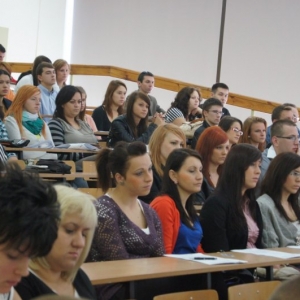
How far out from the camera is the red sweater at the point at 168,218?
3891 millimetres

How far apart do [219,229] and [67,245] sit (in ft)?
5.82

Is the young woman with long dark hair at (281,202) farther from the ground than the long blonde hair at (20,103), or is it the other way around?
the long blonde hair at (20,103)

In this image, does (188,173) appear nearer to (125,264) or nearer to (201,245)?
(201,245)

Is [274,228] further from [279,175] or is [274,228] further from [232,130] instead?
[232,130]

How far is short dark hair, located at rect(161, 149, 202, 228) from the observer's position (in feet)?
13.2

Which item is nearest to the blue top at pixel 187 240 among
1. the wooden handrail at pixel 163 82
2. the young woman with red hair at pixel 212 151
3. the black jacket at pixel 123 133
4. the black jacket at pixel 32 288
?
the young woman with red hair at pixel 212 151

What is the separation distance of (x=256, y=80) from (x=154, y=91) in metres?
1.65

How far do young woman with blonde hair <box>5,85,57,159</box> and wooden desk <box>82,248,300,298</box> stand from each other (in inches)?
118

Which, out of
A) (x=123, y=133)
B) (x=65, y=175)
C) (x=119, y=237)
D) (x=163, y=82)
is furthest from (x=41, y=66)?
(x=119, y=237)

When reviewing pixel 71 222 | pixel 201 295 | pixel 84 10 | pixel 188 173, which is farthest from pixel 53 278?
pixel 84 10

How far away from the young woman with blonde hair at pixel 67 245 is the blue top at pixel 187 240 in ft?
4.84

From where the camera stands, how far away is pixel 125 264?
10.6ft

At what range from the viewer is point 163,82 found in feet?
35.7

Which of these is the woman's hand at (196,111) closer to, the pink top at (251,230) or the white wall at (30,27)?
the pink top at (251,230)
